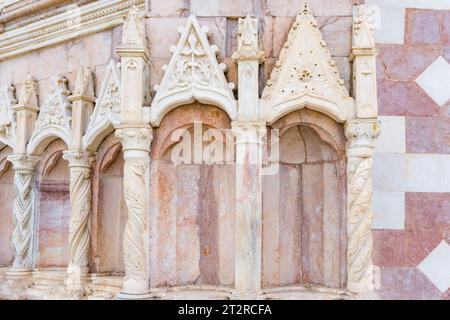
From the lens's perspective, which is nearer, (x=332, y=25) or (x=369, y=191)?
(x=369, y=191)

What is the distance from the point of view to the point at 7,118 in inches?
309

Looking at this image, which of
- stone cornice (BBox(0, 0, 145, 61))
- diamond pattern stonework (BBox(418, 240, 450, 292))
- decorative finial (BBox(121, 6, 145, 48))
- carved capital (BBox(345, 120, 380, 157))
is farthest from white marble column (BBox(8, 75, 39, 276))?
diamond pattern stonework (BBox(418, 240, 450, 292))

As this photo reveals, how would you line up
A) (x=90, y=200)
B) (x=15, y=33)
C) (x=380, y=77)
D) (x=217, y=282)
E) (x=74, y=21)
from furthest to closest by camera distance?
1. (x=15, y=33)
2. (x=74, y=21)
3. (x=90, y=200)
4. (x=380, y=77)
5. (x=217, y=282)

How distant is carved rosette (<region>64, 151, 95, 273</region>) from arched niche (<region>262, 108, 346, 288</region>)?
2.33m

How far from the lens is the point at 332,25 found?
5.68 meters

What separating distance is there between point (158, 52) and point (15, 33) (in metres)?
3.43

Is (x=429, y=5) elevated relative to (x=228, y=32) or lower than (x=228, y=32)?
elevated

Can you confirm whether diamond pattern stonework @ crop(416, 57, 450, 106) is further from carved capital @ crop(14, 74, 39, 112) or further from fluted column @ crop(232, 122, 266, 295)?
carved capital @ crop(14, 74, 39, 112)

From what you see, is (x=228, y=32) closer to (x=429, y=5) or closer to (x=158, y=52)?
(x=158, y=52)

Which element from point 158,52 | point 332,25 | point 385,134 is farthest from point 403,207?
point 158,52

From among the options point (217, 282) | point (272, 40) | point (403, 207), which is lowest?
point (217, 282)

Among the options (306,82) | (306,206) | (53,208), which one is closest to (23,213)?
(53,208)

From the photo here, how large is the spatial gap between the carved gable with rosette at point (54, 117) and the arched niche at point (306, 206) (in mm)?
2839

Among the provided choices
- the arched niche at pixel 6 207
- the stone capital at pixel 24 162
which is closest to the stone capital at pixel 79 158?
the stone capital at pixel 24 162
